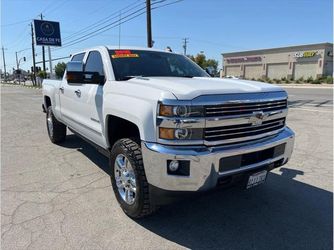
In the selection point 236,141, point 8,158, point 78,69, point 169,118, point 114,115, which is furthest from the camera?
point 8,158

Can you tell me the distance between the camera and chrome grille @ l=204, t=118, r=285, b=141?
8.70 ft

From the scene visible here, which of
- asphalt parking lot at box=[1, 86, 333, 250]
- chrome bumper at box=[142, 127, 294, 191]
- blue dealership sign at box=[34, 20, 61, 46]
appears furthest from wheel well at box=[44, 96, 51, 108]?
blue dealership sign at box=[34, 20, 61, 46]

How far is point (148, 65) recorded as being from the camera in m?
4.11

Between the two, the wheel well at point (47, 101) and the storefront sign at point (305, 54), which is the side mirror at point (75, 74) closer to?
the wheel well at point (47, 101)

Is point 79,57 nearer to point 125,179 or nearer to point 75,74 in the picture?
point 75,74

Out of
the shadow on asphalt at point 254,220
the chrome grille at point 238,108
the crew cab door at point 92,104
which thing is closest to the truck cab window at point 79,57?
the crew cab door at point 92,104

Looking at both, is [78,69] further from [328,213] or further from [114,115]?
[328,213]

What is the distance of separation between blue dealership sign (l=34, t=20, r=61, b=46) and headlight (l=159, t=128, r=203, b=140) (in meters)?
34.8

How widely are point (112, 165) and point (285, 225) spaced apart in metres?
2.03

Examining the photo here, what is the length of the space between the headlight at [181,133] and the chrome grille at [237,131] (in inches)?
3.4

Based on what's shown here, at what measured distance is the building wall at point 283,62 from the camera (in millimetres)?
54812

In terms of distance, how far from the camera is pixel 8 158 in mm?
5504

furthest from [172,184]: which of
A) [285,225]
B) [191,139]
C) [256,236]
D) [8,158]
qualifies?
[8,158]

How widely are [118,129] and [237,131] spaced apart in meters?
1.47
